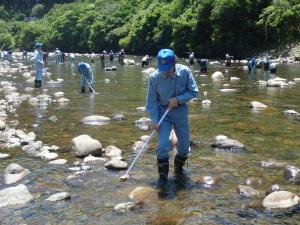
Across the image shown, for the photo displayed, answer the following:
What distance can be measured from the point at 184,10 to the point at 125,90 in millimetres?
40352

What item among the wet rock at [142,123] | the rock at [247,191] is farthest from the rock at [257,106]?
the rock at [247,191]

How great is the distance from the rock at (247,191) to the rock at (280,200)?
1.11ft

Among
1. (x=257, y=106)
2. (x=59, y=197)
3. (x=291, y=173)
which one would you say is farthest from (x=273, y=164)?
(x=257, y=106)

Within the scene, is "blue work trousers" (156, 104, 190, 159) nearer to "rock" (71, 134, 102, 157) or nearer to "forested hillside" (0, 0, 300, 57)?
"rock" (71, 134, 102, 157)

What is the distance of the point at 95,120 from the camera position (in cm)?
1304

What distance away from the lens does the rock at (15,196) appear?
667 cm

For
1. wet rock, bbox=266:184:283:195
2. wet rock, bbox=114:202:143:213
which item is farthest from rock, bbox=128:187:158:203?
wet rock, bbox=266:184:283:195

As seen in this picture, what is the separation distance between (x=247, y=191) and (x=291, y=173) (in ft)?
3.44

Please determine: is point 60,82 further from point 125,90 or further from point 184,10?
point 184,10

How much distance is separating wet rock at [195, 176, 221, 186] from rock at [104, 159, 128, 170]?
4.58ft

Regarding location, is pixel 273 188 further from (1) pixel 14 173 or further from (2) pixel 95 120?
(2) pixel 95 120

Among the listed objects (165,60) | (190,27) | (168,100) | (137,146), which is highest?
(190,27)

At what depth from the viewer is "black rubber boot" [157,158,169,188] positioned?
24.6 ft

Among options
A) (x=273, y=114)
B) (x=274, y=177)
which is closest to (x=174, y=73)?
(x=274, y=177)
